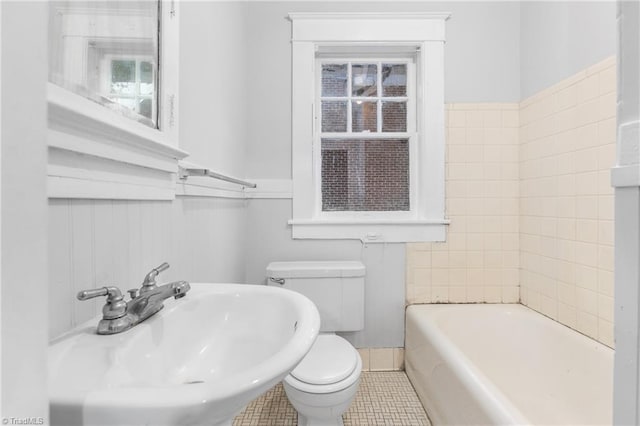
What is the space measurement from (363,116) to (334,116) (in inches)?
7.7

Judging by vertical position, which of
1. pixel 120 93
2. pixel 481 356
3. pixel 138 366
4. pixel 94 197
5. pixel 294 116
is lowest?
pixel 481 356

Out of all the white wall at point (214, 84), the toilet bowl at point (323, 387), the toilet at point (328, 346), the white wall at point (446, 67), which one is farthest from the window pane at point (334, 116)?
the toilet bowl at point (323, 387)

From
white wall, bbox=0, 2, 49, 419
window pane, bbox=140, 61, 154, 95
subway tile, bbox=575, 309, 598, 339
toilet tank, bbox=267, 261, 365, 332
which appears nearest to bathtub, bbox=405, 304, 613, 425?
subway tile, bbox=575, 309, 598, 339

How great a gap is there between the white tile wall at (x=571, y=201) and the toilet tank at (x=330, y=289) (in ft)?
3.53

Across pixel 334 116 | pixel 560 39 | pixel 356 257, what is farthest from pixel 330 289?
pixel 560 39

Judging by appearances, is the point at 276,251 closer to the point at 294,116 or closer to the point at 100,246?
the point at 294,116

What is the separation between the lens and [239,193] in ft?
6.06

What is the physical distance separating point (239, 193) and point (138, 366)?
1324 mm

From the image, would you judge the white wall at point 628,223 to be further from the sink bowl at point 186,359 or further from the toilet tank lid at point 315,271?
the toilet tank lid at point 315,271

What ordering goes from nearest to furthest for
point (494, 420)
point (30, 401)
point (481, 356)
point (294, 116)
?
point (30, 401), point (494, 420), point (481, 356), point (294, 116)

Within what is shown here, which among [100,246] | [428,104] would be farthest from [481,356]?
[100,246]

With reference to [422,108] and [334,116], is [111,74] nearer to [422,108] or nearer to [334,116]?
[334,116]

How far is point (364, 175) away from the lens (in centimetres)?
216

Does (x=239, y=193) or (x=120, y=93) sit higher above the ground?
(x=120, y=93)
